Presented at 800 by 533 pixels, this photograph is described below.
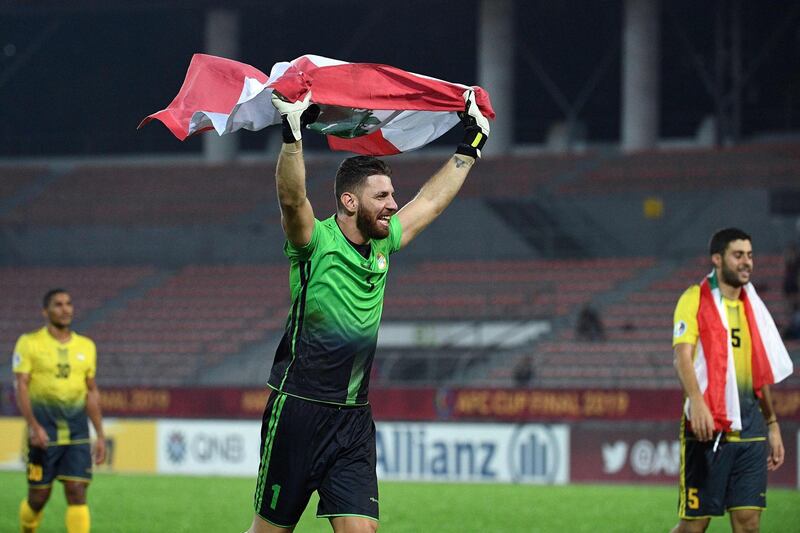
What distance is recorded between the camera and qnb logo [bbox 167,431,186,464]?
68.5ft

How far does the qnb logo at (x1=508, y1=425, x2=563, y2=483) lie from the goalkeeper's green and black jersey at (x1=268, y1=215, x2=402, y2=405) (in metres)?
13.0

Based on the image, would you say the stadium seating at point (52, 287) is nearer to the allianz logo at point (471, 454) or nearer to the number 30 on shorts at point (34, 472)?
the allianz logo at point (471, 454)

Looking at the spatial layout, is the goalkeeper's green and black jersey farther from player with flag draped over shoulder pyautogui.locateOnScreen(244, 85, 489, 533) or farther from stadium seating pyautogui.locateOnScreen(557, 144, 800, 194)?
stadium seating pyautogui.locateOnScreen(557, 144, 800, 194)

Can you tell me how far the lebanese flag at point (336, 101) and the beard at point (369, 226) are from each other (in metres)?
0.63

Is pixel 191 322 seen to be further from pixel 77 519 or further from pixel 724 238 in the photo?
pixel 724 238

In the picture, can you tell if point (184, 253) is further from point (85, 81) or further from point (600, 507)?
point (600, 507)

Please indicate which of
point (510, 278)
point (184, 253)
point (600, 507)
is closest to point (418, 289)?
point (510, 278)

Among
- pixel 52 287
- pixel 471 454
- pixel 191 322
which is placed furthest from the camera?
pixel 52 287

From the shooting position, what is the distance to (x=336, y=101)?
649 centimetres

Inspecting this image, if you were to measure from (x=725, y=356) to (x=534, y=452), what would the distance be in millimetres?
11325

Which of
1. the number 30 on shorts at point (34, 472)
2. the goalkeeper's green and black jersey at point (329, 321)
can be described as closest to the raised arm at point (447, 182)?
the goalkeeper's green and black jersey at point (329, 321)

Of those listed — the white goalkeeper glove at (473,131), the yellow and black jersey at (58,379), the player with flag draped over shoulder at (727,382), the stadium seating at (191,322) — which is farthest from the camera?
the stadium seating at (191,322)

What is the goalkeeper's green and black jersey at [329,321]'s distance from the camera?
605 cm

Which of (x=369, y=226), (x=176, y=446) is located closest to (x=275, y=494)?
(x=369, y=226)
